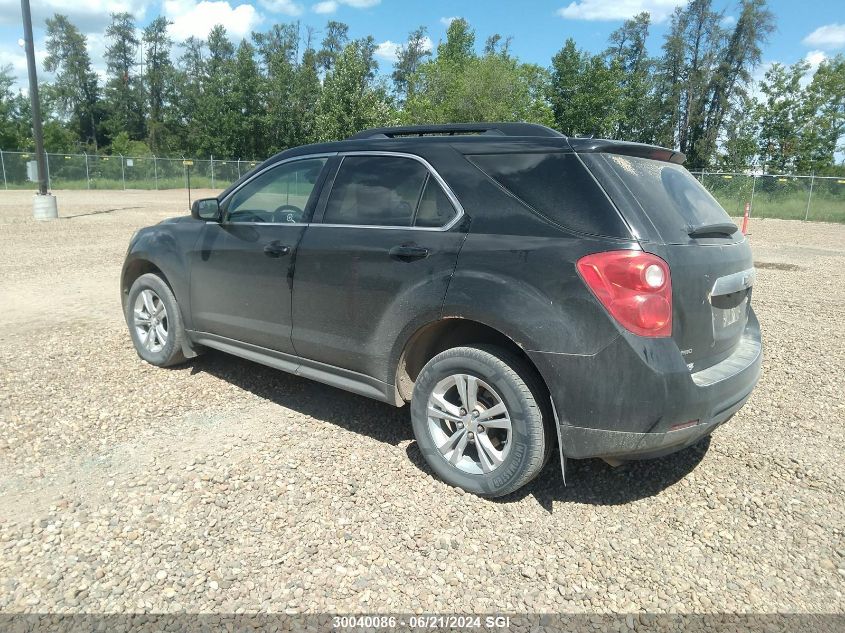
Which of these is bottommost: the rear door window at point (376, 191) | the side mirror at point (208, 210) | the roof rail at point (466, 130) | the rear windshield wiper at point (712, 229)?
the side mirror at point (208, 210)

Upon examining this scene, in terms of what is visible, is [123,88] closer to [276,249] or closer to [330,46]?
[330,46]

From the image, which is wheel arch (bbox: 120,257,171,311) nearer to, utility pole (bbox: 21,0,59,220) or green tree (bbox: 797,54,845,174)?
utility pole (bbox: 21,0,59,220)

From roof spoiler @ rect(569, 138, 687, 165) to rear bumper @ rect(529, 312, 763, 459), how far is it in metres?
0.98

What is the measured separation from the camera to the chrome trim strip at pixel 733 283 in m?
3.14

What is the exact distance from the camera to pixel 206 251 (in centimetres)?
467

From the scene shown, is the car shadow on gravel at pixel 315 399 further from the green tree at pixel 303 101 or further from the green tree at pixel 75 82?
the green tree at pixel 75 82

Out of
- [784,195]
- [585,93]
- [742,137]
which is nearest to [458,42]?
[585,93]

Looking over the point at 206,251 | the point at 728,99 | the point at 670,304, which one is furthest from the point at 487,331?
the point at 728,99

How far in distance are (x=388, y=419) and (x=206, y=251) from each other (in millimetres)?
1820

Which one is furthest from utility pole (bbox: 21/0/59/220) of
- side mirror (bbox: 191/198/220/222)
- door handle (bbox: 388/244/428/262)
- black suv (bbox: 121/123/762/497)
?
door handle (bbox: 388/244/428/262)

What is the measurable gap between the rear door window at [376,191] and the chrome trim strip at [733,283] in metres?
1.62

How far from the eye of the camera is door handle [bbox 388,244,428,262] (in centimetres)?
340

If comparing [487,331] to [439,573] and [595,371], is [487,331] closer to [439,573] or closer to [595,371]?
→ [595,371]

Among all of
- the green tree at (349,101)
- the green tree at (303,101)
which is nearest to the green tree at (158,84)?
the green tree at (303,101)
